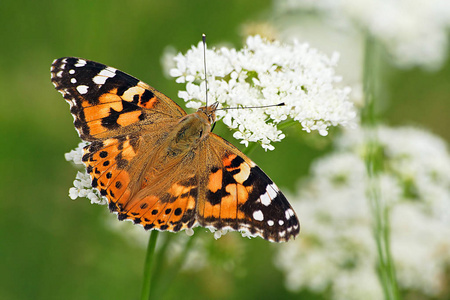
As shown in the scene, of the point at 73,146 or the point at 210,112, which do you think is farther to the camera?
the point at 73,146

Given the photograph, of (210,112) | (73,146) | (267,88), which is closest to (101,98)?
(210,112)

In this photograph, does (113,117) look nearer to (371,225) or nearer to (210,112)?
(210,112)

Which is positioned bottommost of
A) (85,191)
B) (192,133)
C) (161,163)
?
(85,191)

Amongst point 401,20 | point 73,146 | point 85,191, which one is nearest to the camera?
point 85,191

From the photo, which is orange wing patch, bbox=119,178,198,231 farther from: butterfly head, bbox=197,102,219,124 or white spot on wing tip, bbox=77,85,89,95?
white spot on wing tip, bbox=77,85,89,95

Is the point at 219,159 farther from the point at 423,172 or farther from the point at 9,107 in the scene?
the point at 9,107

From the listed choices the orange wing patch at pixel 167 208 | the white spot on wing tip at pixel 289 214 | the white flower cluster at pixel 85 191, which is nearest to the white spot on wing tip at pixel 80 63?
the white flower cluster at pixel 85 191

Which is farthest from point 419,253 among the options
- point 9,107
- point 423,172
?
point 9,107
